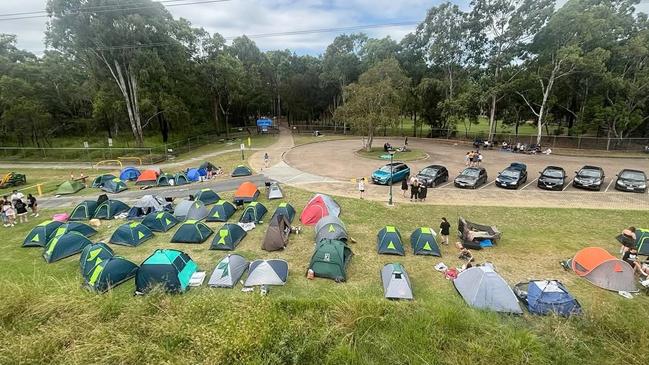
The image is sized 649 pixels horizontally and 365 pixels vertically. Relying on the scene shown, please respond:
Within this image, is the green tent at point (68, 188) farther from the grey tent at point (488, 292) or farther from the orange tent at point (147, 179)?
the grey tent at point (488, 292)

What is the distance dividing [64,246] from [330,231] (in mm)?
10917

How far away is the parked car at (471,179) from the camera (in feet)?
73.2

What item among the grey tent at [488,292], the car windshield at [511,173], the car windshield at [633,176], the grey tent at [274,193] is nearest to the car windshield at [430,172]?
the car windshield at [511,173]

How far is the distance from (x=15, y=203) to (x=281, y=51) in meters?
57.5

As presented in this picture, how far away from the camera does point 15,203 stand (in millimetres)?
17297

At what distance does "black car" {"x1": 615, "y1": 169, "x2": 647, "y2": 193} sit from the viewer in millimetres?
20594

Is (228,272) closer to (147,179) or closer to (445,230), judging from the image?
(445,230)

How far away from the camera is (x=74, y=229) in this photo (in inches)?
565

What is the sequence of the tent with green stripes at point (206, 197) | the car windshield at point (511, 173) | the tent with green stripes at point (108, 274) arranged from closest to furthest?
the tent with green stripes at point (108, 274), the tent with green stripes at point (206, 197), the car windshield at point (511, 173)

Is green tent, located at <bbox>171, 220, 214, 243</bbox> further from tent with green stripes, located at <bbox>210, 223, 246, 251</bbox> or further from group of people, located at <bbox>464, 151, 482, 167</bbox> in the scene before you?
group of people, located at <bbox>464, 151, 482, 167</bbox>

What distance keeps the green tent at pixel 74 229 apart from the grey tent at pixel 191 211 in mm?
3725

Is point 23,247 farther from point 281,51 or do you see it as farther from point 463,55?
point 281,51

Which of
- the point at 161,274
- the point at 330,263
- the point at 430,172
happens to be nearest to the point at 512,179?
the point at 430,172

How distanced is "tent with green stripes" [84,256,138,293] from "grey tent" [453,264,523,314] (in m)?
11.2
